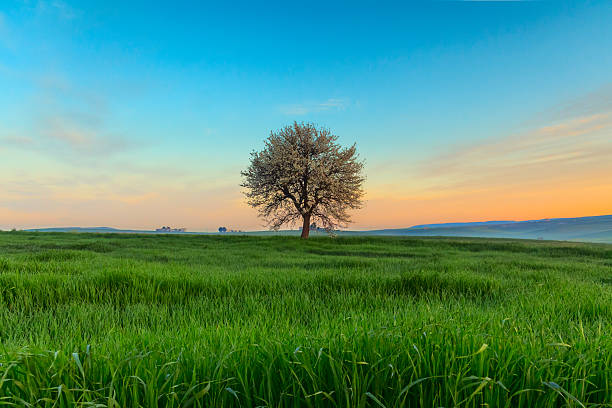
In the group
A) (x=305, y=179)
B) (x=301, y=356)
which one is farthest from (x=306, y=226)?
(x=301, y=356)

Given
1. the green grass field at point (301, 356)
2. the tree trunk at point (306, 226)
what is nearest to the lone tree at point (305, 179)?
the tree trunk at point (306, 226)

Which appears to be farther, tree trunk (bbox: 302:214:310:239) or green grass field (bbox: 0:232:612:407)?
tree trunk (bbox: 302:214:310:239)

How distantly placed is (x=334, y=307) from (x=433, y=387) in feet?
9.74

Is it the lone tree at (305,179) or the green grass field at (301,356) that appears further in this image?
the lone tree at (305,179)

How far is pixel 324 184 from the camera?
109 feet

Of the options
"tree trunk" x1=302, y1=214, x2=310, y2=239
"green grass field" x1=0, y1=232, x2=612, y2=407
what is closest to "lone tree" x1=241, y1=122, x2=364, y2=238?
"tree trunk" x1=302, y1=214, x2=310, y2=239

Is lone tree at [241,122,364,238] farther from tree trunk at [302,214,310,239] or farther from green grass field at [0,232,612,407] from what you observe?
green grass field at [0,232,612,407]

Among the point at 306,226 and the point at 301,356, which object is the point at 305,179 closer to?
the point at 306,226

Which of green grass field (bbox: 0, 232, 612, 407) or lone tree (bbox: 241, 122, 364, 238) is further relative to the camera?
lone tree (bbox: 241, 122, 364, 238)

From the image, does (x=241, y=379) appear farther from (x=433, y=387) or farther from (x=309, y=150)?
(x=309, y=150)

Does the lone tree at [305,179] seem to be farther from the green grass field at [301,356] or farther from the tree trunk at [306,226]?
the green grass field at [301,356]

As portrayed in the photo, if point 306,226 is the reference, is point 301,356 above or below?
below

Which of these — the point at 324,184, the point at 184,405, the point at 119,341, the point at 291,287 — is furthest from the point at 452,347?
the point at 324,184

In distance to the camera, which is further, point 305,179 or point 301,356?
point 305,179
